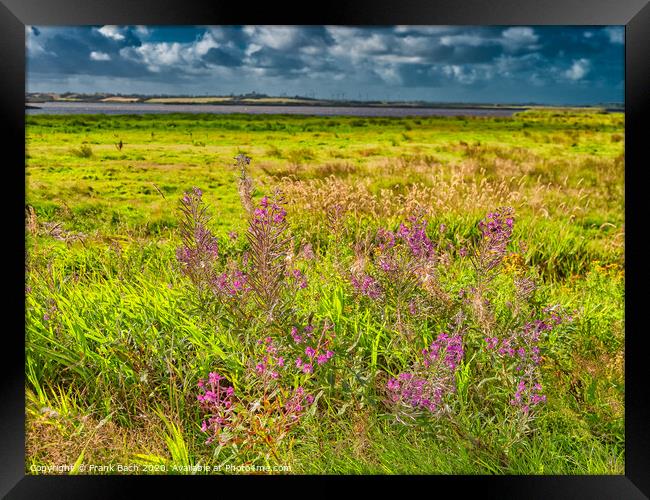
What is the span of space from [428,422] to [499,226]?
93 cm

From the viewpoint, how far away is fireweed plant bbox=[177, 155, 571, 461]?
2.37 metres

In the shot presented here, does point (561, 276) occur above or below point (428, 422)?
above

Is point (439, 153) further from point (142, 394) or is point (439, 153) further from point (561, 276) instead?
point (142, 394)

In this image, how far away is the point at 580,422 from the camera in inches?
107

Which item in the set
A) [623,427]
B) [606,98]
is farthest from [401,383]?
[606,98]

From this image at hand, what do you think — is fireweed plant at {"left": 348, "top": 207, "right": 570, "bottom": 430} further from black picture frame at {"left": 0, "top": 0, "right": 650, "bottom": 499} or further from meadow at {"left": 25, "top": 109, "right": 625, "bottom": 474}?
black picture frame at {"left": 0, "top": 0, "right": 650, "bottom": 499}

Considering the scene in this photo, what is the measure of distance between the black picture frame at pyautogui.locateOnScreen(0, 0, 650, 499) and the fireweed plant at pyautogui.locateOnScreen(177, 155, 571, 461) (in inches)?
11.3
